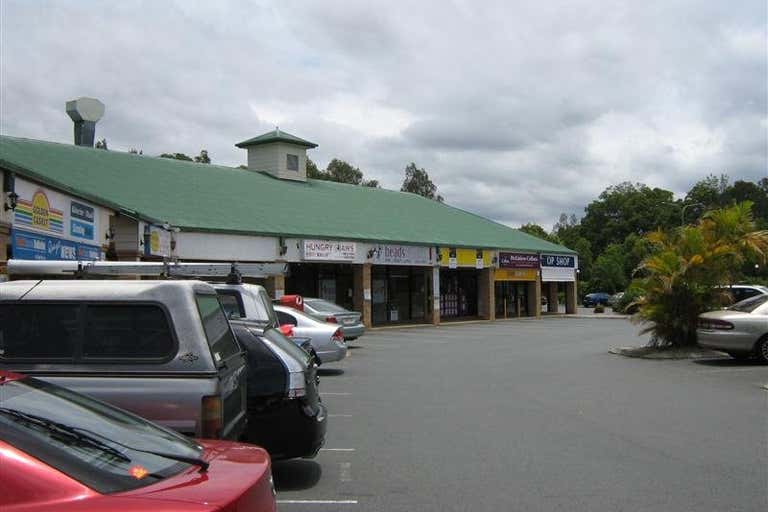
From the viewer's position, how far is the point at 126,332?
5.40 m

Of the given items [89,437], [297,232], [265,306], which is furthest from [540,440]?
[297,232]

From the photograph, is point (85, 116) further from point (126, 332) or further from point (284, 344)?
point (126, 332)

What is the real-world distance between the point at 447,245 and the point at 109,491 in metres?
35.2

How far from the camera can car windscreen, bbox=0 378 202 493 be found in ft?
10.1

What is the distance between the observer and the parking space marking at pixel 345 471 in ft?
24.4

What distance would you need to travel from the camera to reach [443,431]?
385 inches

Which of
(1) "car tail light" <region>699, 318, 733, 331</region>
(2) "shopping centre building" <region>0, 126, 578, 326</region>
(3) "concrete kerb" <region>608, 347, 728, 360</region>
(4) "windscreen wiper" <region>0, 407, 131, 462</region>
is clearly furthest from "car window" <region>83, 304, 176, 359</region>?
(3) "concrete kerb" <region>608, 347, 728, 360</region>

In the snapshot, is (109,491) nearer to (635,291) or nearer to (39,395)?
(39,395)

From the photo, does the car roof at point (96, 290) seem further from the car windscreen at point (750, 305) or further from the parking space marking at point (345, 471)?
the car windscreen at point (750, 305)

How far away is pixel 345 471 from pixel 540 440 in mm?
2614

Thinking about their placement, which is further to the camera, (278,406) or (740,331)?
(740,331)

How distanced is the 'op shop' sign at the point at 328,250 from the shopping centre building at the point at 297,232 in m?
0.05

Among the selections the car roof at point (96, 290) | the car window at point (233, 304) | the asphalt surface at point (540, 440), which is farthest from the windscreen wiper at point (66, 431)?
the car window at point (233, 304)

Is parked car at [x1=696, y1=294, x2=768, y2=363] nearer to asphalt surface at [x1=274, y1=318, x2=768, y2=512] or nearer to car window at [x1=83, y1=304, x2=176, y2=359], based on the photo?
asphalt surface at [x1=274, y1=318, x2=768, y2=512]
